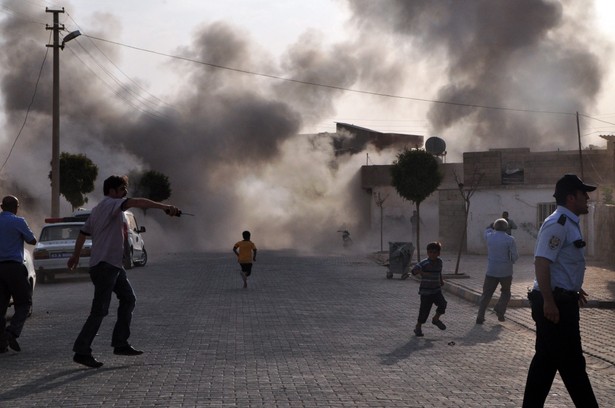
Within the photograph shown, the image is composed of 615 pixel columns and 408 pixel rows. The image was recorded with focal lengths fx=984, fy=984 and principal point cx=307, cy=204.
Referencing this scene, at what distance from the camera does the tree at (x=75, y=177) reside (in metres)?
48.6

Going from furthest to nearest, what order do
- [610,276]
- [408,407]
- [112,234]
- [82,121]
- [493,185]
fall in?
[82,121], [493,185], [610,276], [112,234], [408,407]

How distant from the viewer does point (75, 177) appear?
160 ft

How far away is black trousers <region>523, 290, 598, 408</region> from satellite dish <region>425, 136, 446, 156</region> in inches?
1447

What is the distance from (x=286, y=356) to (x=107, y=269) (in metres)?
1.96

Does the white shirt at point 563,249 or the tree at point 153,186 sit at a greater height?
the tree at point 153,186

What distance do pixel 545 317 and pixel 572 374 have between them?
374mm

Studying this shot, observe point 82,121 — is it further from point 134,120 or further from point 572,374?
point 572,374

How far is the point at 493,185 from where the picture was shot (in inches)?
1586

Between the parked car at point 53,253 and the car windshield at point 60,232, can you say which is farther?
the car windshield at point 60,232

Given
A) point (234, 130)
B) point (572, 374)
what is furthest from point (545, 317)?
point (234, 130)

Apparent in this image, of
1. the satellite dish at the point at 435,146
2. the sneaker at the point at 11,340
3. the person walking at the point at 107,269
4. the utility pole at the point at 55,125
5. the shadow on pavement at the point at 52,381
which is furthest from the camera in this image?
the satellite dish at the point at 435,146

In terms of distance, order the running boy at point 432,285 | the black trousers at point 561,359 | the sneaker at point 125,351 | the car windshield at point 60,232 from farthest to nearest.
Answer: the car windshield at point 60,232
the running boy at point 432,285
the sneaker at point 125,351
the black trousers at point 561,359

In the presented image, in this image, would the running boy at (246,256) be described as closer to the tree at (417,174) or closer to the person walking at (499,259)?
the person walking at (499,259)

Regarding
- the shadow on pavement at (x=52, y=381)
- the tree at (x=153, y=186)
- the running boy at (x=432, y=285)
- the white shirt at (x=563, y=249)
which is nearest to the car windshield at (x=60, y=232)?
the running boy at (x=432, y=285)
